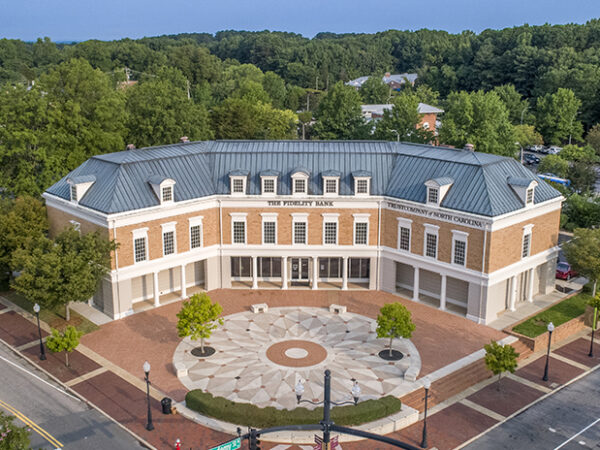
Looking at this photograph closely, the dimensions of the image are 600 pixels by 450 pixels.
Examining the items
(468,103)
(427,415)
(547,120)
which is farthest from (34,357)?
(547,120)

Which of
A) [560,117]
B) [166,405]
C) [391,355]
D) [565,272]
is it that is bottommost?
[166,405]

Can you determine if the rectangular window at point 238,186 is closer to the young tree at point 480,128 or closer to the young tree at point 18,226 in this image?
the young tree at point 18,226

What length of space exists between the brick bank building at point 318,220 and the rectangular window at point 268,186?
9 centimetres

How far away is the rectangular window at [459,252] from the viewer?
52.0 meters

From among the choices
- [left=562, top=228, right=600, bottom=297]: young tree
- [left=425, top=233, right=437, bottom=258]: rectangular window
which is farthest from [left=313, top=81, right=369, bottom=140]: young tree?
[left=562, top=228, right=600, bottom=297]: young tree

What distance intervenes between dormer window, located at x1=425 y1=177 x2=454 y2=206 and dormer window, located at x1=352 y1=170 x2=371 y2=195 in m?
5.42

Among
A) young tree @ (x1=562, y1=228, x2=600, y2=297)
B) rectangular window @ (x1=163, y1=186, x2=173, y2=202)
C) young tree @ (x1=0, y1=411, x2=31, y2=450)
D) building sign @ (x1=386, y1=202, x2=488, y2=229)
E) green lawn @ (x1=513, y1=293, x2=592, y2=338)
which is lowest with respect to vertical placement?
green lawn @ (x1=513, y1=293, x2=592, y2=338)

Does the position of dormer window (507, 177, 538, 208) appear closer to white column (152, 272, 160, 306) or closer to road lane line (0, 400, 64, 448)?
white column (152, 272, 160, 306)

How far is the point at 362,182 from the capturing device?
A: 56844 mm

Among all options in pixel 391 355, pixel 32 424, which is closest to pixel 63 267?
pixel 32 424

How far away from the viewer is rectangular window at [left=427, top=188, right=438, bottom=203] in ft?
175

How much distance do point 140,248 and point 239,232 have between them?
9010 mm

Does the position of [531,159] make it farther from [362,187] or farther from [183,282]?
[183,282]

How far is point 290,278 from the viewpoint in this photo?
60.6 meters
